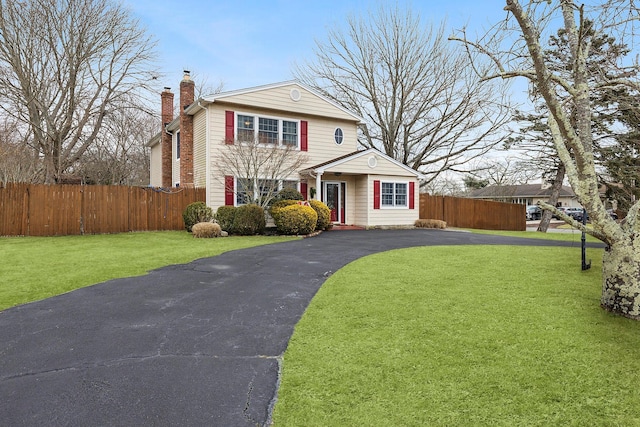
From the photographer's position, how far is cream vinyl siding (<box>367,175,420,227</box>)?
17656 millimetres

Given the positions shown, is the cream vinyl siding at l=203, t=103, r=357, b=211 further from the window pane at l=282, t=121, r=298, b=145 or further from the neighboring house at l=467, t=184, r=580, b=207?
the neighboring house at l=467, t=184, r=580, b=207

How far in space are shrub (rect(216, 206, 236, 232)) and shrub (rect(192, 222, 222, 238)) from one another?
1.54ft

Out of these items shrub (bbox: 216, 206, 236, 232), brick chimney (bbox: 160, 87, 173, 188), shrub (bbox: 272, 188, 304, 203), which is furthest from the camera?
brick chimney (bbox: 160, 87, 173, 188)

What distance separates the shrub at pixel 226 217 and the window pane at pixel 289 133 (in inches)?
178

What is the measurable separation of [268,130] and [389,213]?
6981mm

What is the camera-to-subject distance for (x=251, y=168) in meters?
14.7

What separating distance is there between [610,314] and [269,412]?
3.94 m

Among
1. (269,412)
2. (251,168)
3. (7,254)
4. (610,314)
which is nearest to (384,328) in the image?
(269,412)

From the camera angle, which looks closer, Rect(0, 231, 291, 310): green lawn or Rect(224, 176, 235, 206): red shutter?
Rect(0, 231, 291, 310): green lawn

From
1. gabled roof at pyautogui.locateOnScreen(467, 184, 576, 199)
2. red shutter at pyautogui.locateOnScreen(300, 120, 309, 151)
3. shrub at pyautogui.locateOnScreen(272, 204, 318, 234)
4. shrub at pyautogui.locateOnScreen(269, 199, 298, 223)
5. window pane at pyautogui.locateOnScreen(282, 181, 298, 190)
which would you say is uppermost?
red shutter at pyautogui.locateOnScreen(300, 120, 309, 151)

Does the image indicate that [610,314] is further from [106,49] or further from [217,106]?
[106,49]

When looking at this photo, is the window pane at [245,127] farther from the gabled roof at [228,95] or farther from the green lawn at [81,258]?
the green lawn at [81,258]

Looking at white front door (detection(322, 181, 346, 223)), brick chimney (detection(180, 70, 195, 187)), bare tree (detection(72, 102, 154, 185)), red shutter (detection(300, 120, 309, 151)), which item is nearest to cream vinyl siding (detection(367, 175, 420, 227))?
white front door (detection(322, 181, 346, 223))

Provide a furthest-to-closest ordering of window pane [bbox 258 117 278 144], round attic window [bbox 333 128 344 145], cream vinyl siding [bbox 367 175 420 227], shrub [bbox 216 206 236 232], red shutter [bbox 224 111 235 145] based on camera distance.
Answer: round attic window [bbox 333 128 344 145], cream vinyl siding [bbox 367 175 420 227], window pane [bbox 258 117 278 144], red shutter [bbox 224 111 235 145], shrub [bbox 216 206 236 232]
